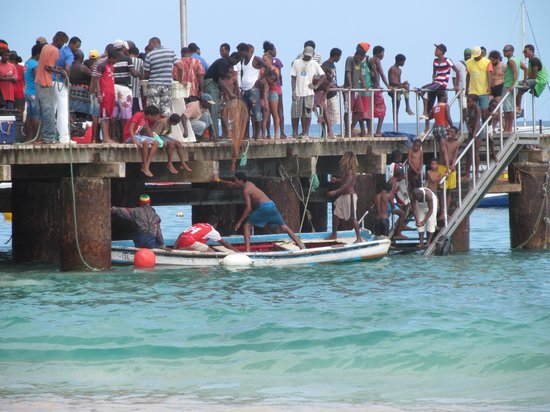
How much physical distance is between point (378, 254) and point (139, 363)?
25.9 feet

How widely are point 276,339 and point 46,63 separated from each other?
6.17 m

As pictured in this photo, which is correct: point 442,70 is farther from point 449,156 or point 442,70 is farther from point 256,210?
point 256,210

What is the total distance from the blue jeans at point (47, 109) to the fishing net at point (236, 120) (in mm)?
3333

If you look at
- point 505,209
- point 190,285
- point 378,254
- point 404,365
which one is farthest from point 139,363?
point 505,209

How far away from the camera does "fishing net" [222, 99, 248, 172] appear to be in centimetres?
2227

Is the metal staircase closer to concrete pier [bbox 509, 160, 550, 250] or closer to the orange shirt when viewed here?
concrete pier [bbox 509, 160, 550, 250]

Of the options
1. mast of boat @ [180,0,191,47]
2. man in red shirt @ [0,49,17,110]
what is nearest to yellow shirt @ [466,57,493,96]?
mast of boat @ [180,0,191,47]

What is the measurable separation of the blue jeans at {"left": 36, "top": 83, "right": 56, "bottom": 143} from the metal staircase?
7.36 meters

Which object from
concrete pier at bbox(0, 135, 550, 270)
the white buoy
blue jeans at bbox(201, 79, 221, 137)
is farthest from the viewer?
blue jeans at bbox(201, 79, 221, 137)

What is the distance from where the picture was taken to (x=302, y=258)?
22234mm

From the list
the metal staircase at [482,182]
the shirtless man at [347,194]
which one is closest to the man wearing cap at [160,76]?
the shirtless man at [347,194]

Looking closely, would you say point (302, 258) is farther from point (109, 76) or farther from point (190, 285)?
point (109, 76)

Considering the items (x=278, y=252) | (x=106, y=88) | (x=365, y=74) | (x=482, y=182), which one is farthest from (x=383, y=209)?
(x=106, y=88)

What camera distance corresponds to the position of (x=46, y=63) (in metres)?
20.0
